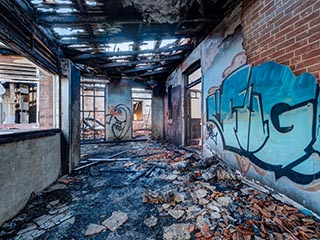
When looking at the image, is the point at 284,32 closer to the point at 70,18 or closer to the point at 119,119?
the point at 70,18

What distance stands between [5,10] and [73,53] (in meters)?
2.24

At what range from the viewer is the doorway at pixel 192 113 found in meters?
5.75

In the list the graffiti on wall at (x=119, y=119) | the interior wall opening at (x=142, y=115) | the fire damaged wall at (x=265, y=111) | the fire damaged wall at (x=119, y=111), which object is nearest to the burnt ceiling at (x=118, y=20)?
the fire damaged wall at (x=265, y=111)

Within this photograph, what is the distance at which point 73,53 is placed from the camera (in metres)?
4.11

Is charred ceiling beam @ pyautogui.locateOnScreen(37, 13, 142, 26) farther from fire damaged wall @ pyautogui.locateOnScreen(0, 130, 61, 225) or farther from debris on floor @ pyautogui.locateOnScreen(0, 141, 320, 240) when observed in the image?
debris on floor @ pyautogui.locateOnScreen(0, 141, 320, 240)

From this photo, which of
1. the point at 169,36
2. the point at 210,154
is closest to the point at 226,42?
the point at 169,36

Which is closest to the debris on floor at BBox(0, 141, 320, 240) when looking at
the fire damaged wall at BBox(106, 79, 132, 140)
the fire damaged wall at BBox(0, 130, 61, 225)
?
the fire damaged wall at BBox(0, 130, 61, 225)

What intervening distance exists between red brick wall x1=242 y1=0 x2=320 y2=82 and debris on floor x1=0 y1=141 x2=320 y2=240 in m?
1.62

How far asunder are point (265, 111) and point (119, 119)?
6.66 meters

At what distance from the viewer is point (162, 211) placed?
6.73 ft

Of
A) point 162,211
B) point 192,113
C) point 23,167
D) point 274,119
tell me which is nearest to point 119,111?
point 192,113

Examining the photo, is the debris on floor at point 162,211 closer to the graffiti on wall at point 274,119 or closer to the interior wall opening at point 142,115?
the graffiti on wall at point 274,119

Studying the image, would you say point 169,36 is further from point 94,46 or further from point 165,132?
point 165,132

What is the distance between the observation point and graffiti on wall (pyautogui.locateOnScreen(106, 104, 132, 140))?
26.1 feet
